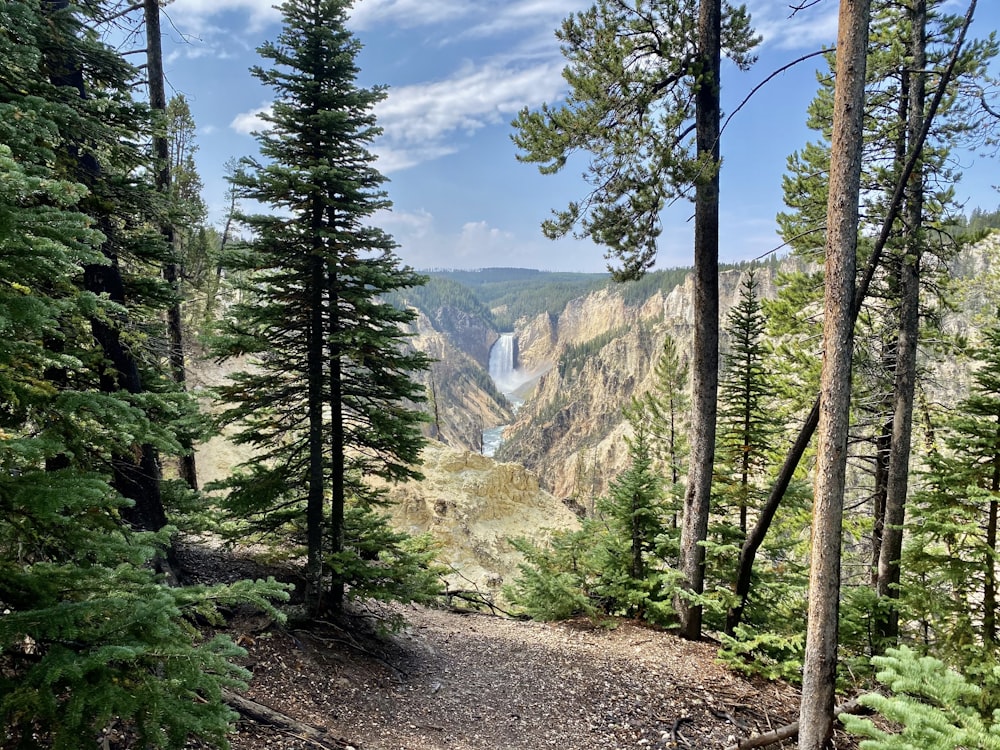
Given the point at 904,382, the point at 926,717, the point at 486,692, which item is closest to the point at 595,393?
the point at 904,382

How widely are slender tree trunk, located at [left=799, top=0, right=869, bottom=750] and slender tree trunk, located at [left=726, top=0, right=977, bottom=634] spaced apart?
33 centimetres

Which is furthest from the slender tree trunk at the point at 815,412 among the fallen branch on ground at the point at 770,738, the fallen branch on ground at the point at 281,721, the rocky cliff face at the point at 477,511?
the rocky cliff face at the point at 477,511

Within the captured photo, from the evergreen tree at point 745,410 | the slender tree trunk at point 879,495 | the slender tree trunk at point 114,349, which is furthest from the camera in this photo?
the evergreen tree at point 745,410

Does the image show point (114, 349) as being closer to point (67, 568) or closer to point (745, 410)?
point (67, 568)

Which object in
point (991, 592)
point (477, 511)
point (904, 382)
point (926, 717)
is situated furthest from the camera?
point (477, 511)

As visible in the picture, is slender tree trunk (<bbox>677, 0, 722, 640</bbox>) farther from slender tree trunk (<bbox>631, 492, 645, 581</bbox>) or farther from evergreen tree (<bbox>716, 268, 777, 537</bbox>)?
evergreen tree (<bbox>716, 268, 777, 537</bbox>)

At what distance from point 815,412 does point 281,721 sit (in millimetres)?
5977

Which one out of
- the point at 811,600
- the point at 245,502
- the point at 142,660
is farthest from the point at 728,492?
the point at 142,660

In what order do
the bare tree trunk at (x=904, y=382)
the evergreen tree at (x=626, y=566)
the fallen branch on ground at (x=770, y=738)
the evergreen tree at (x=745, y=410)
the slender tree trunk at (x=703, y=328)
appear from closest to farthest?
1. the fallen branch on ground at (x=770, y=738)
2. the slender tree trunk at (x=703, y=328)
3. the bare tree trunk at (x=904, y=382)
4. the evergreen tree at (x=626, y=566)
5. the evergreen tree at (x=745, y=410)

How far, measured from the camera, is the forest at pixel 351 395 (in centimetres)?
251

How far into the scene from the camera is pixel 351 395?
781 centimetres

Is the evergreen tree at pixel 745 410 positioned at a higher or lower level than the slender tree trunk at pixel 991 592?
higher

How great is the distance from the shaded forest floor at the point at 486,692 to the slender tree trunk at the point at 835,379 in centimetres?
68

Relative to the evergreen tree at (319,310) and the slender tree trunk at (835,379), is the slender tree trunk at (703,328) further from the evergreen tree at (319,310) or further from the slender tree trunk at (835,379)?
the evergreen tree at (319,310)
